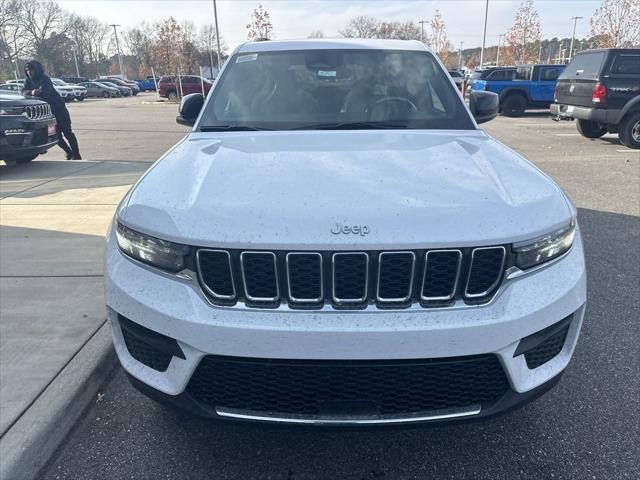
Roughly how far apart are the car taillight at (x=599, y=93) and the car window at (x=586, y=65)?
1.28 feet

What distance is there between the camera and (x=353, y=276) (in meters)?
1.75

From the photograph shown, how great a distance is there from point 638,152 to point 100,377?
11.4 metres

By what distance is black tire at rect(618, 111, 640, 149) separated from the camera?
35.4 feet

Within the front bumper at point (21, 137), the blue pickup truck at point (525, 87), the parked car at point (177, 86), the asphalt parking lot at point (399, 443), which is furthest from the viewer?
the parked car at point (177, 86)

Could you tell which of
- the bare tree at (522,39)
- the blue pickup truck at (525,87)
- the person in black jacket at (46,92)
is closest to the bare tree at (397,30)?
the bare tree at (522,39)

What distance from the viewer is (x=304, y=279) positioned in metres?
1.75

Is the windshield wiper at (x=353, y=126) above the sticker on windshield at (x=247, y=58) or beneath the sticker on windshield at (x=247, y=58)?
beneath

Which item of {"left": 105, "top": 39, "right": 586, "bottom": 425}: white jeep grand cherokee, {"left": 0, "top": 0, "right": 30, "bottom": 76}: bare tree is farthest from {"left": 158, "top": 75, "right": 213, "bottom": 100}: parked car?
{"left": 0, "top": 0, "right": 30, "bottom": 76}: bare tree

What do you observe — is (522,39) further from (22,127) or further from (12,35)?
(12,35)

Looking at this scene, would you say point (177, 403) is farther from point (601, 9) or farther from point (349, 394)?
point (601, 9)

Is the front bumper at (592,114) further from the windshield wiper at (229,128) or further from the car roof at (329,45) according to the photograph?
the windshield wiper at (229,128)

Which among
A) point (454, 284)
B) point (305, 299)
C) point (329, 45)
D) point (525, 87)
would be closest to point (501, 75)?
point (525, 87)

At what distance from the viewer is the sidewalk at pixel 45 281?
2.71 metres

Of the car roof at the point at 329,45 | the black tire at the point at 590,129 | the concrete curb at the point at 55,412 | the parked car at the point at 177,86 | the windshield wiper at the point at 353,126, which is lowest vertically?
the parked car at the point at 177,86
